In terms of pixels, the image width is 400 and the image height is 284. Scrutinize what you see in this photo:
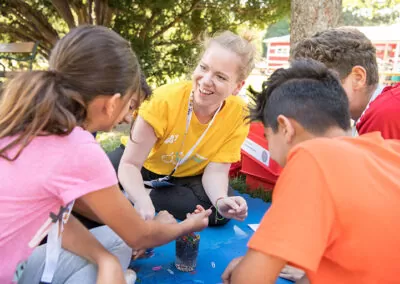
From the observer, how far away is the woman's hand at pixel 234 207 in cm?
203

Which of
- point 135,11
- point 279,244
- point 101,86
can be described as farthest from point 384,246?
point 135,11

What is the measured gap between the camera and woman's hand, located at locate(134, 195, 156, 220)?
203 cm

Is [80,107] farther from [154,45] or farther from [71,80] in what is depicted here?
[154,45]

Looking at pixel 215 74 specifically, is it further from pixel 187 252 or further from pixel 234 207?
pixel 187 252

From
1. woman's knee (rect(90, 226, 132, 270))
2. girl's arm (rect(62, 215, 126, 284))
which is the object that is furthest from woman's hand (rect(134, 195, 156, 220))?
girl's arm (rect(62, 215, 126, 284))

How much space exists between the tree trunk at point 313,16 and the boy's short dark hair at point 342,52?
254cm

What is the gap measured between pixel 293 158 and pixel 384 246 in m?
0.32

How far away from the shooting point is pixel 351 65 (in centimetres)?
208

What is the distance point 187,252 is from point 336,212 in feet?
3.85

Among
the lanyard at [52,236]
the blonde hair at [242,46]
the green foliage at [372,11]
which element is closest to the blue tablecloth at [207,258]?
the lanyard at [52,236]

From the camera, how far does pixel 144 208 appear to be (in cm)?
209

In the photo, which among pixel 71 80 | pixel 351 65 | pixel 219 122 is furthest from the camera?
pixel 219 122

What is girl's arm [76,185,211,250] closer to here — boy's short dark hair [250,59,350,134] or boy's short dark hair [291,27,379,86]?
boy's short dark hair [250,59,350,134]

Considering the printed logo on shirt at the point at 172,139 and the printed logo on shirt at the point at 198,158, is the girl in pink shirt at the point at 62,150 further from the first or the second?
the printed logo on shirt at the point at 198,158
